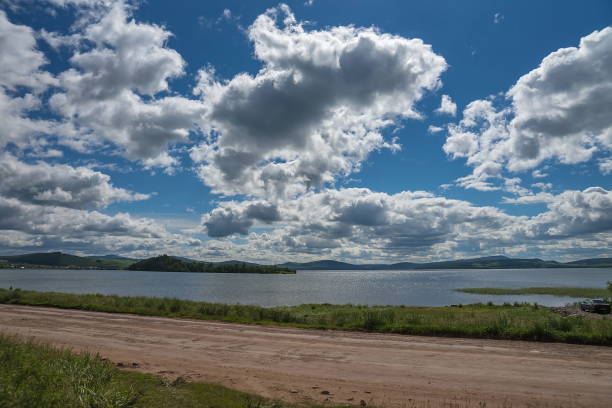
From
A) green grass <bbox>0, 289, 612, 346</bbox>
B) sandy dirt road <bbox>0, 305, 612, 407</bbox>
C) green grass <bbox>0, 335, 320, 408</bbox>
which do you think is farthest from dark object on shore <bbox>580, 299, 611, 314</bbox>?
green grass <bbox>0, 335, 320, 408</bbox>

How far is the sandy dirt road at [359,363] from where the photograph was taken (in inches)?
430

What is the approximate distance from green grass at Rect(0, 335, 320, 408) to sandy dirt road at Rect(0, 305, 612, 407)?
123cm

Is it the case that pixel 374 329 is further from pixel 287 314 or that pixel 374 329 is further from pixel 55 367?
pixel 55 367

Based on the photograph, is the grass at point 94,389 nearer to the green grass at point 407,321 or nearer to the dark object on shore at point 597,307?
the green grass at point 407,321

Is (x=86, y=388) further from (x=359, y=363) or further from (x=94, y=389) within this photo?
(x=359, y=363)

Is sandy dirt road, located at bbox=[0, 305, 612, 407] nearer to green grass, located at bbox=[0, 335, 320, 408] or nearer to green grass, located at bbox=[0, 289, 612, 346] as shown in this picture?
green grass, located at bbox=[0, 335, 320, 408]

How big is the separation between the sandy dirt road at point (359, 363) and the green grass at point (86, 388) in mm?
1228

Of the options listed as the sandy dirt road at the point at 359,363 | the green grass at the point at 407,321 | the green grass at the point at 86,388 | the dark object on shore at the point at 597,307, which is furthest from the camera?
the dark object on shore at the point at 597,307

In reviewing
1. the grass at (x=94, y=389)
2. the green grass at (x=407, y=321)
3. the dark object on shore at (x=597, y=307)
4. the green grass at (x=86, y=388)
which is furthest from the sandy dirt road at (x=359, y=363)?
the dark object on shore at (x=597, y=307)

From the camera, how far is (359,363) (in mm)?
14375

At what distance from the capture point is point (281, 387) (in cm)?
1158

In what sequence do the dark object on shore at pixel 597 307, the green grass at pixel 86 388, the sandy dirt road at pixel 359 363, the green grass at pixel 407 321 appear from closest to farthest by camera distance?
the green grass at pixel 86 388, the sandy dirt road at pixel 359 363, the green grass at pixel 407 321, the dark object on shore at pixel 597 307

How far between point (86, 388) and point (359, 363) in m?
9.44

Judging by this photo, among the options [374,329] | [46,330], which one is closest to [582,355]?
[374,329]
